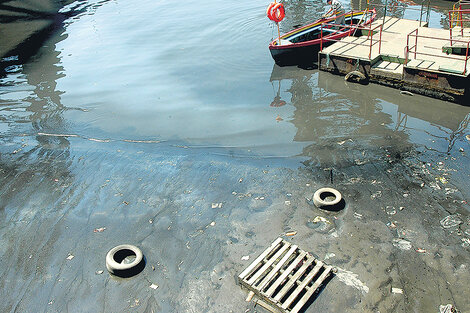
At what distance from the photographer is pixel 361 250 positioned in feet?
24.9

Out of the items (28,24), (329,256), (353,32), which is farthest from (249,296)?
(28,24)

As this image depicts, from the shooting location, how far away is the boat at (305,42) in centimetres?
1616

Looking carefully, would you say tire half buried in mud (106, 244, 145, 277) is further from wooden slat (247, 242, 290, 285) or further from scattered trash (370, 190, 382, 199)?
scattered trash (370, 190, 382, 199)

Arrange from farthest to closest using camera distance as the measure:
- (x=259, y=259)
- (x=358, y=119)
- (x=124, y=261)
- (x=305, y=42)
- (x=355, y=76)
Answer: (x=305, y=42) → (x=355, y=76) → (x=358, y=119) → (x=124, y=261) → (x=259, y=259)

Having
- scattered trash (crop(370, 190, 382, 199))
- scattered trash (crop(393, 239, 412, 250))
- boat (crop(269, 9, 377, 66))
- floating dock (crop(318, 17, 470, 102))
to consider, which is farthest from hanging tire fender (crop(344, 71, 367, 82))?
scattered trash (crop(393, 239, 412, 250))

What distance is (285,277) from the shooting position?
6.99 meters

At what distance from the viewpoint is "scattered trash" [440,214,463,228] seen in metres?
8.00

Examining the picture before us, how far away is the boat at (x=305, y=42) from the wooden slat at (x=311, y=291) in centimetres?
1090

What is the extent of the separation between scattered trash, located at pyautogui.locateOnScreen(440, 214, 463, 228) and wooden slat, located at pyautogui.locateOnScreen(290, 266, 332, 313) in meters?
2.93

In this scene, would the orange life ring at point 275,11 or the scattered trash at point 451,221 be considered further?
the orange life ring at point 275,11

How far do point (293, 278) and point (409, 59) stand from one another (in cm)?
1075

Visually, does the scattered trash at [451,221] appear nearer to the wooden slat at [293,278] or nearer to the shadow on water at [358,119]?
the shadow on water at [358,119]

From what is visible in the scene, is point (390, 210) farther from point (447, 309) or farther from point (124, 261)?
point (124, 261)

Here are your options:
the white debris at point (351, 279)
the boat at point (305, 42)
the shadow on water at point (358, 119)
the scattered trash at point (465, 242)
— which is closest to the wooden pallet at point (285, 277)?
the white debris at point (351, 279)
